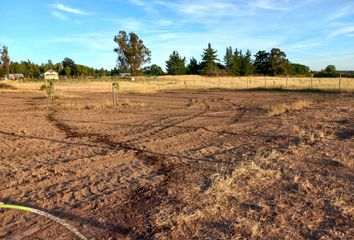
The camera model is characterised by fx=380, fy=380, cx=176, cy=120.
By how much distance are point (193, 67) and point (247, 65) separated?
1543 cm

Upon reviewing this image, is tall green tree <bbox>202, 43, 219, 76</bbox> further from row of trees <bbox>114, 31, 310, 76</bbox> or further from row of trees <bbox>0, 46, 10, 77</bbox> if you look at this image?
row of trees <bbox>0, 46, 10, 77</bbox>

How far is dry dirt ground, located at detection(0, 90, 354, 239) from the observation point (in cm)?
455

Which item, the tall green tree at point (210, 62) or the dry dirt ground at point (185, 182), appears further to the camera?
the tall green tree at point (210, 62)

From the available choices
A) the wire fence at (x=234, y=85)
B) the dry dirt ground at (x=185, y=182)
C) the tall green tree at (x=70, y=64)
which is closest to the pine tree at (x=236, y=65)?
the wire fence at (x=234, y=85)

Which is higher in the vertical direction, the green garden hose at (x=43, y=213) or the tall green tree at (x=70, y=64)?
the tall green tree at (x=70, y=64)

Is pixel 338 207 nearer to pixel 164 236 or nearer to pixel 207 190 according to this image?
pixel 207 190

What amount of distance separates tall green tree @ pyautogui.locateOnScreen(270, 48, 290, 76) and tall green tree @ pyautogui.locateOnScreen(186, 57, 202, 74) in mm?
18010

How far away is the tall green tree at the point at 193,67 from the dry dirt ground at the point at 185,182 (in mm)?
86851

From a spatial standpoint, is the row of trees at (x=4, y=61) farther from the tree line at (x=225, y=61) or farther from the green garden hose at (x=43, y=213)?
the green garden hose at (x=43, y=213)

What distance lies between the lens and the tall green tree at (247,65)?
3605 inches

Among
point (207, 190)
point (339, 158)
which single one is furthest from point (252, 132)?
point (207, 190)

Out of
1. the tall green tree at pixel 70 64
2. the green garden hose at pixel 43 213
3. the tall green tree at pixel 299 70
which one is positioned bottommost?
the green garden hose at pixel 43 213

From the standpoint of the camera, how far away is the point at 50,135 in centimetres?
1177

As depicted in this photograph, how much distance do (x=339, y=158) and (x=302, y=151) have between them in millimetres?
903
